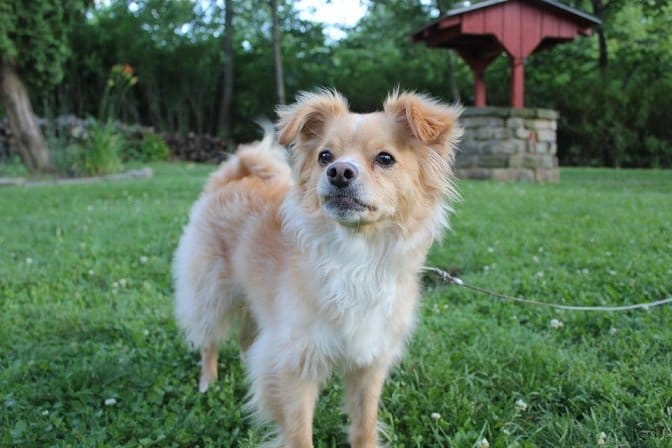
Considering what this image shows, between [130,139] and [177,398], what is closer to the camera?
[177,398]

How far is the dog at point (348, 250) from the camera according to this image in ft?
8.73

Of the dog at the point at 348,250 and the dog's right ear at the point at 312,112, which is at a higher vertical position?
the dog's right ear at the point at 312,112

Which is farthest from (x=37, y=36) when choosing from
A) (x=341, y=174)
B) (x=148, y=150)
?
(x=341, y=174)

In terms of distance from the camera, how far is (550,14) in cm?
1279

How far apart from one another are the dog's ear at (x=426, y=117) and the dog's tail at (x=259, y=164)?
4.16ft

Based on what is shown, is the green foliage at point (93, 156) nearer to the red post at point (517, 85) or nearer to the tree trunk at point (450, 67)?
the red post at point (517, 85)

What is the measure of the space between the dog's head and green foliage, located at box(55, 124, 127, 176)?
34.5ft

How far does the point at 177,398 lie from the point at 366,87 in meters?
18.3

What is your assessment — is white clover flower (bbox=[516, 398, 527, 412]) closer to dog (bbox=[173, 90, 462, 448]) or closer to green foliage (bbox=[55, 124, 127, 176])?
dog (bbox=[173, 90, 462, 448])

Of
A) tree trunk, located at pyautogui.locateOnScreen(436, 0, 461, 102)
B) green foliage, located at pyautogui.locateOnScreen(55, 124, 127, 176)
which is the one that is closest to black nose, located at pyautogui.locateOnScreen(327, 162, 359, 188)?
green foliage, located at pyautogui.locateOnScreen(55, 124, 127, 176)

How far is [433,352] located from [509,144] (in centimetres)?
959

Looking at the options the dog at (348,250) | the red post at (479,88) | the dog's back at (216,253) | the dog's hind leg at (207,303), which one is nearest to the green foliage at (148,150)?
the red post at (479,88)

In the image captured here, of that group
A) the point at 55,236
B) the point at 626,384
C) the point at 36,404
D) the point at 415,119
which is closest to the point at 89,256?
the point at 55,236

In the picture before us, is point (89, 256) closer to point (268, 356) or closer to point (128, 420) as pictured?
point (128, 420)
